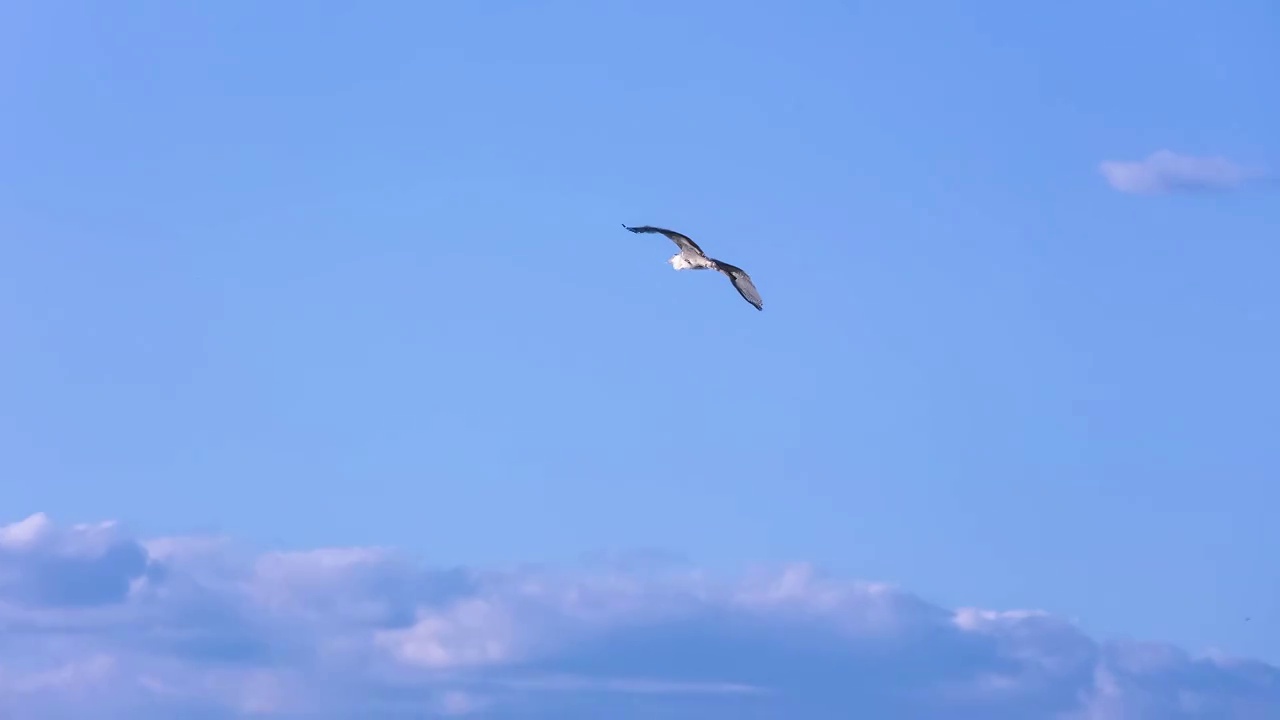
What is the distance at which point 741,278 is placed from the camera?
186 meters

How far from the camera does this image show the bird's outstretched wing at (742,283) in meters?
185

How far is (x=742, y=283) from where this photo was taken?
186 metres

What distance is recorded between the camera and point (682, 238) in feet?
598

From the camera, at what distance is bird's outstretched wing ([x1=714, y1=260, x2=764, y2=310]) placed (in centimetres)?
18500

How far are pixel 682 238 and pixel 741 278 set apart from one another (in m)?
5.10
